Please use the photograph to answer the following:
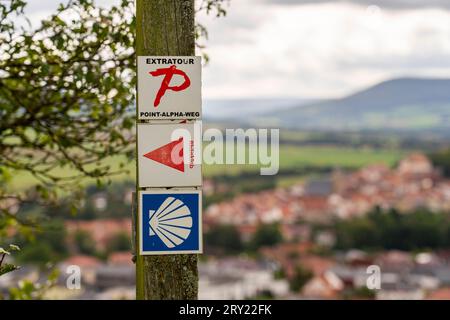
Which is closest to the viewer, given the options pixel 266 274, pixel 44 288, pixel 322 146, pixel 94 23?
pixel 94 23

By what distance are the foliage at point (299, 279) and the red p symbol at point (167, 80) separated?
89919mm

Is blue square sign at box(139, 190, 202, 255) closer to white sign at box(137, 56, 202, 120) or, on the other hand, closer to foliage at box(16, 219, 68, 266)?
white sign at box(137, 56, 202, 120)

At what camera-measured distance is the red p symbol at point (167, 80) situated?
195 inches

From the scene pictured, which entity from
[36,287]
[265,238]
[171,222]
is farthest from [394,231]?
[171,222]

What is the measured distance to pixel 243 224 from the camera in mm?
138500

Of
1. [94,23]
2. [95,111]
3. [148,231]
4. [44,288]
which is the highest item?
[94,23]

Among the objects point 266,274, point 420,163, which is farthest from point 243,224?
point 420,163

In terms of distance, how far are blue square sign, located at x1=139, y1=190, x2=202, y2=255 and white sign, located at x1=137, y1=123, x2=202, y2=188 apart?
0.06m

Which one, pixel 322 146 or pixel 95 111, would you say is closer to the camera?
pixel 95 111

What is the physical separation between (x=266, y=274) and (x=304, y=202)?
42273 mm

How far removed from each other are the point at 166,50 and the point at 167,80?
6.1 inches

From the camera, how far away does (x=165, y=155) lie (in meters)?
4.95

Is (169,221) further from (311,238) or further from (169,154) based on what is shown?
(311,238)
